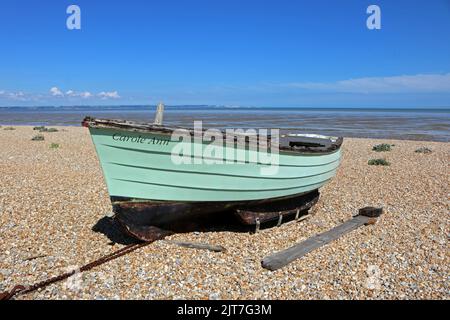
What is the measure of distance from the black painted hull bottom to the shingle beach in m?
0.28

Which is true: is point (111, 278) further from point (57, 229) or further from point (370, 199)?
point (370, 199)

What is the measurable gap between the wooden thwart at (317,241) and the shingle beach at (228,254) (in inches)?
4.8

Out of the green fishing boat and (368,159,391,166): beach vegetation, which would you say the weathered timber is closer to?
the green fishing boat

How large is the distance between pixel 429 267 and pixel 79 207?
7448 millimetres

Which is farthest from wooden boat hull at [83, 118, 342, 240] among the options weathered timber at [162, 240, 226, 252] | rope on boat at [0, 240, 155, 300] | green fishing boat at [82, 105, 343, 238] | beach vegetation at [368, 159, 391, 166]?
beach vegetation at [368, 159, 391, 166]

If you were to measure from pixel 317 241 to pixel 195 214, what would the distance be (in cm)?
236

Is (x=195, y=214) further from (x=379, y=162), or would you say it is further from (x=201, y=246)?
(x=379, y=162)

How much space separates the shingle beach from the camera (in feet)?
17.2

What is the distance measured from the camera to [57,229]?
7258 mm

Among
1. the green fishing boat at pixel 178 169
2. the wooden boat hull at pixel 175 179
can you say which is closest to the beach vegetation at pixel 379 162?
the wooden boat hull at pixel 175 179

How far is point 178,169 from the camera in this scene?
6.30 meters

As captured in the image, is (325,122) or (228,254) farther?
(325,122)

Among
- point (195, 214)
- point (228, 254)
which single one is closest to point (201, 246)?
point (228, 254)
